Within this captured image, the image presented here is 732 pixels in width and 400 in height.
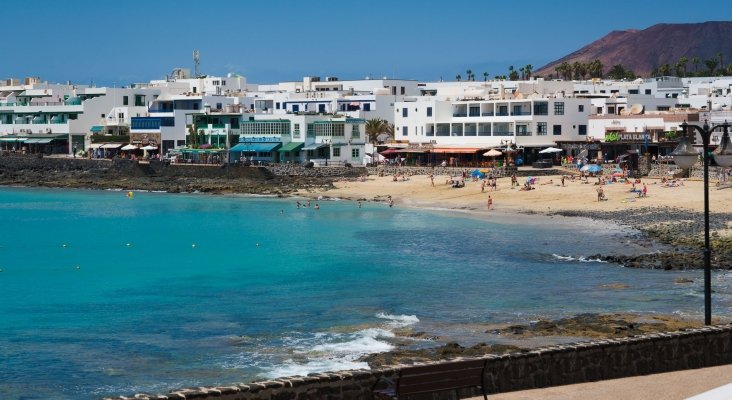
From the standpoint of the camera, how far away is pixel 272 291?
3491 centimetres

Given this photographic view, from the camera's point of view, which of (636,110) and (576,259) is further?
(636,110)

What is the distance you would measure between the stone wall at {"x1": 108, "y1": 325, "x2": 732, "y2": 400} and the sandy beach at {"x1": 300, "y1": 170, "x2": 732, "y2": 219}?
3793 cm

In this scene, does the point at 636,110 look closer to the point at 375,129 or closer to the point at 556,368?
the point at 375,129

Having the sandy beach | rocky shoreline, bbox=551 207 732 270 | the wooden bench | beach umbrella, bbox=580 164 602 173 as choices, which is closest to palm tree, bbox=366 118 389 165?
the sandy beach

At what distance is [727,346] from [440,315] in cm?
1386

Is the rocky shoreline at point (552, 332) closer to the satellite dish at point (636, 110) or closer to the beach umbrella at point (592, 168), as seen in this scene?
the beach umbrella at point (592, 168)

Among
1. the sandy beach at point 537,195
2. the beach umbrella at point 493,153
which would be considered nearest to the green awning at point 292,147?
the sandy beach at point 537,195

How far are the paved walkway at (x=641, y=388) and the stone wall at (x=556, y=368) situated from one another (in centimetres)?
16

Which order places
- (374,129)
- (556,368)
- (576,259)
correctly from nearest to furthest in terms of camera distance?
(556,368), (576,259), (374,129)

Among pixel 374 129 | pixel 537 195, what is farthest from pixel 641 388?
pixel 374 129

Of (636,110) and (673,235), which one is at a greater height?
(636,110)

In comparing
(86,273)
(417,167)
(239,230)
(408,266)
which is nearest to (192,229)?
(239,230)

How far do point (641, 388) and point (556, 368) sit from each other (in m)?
1.17

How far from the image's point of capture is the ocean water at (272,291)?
79.9 ft
